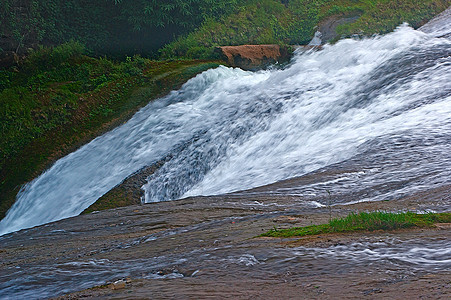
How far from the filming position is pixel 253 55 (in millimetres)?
18594

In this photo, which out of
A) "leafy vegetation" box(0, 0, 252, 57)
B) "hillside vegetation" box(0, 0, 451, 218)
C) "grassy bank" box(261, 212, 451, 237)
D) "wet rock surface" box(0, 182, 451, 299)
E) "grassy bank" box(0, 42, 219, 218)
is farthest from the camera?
"leafy vegetation" box(0, 0, 252, 57)

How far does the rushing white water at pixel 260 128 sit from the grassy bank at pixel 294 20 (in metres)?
7.05

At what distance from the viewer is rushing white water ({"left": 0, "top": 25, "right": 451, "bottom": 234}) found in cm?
921

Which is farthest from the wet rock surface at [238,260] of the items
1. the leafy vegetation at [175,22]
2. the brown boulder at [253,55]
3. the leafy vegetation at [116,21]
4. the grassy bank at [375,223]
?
the leafy vegetation at [116,21]

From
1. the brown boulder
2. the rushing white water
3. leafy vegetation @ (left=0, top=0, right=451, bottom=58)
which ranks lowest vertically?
the rushing white water

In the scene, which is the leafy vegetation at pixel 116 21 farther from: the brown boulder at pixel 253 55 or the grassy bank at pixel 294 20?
the brown boulder at pixel 253 55

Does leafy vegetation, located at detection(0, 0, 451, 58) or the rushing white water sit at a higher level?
leafy vegetation, located at detection(0, 0, 451, 58)

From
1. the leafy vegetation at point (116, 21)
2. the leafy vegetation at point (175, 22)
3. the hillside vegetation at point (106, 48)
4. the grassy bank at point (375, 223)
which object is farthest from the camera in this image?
the leafy vegetation at point (116, 21)

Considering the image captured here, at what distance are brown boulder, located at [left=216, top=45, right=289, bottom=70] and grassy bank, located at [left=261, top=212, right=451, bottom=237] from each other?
14.0 meters

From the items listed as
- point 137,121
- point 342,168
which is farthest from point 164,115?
point 342,168

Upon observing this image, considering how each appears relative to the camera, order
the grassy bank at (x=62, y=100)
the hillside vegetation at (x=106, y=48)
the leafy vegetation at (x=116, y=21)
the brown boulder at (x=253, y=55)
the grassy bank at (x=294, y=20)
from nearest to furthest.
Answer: the grassy bank at (x=62, y=100) < the hillside vegetation at (x=106, y=48) < the brown boulder at (x=253, y=55) < the leafy vegetation at (x=116, y=21) < the grassy bank at (x=294, y=20)

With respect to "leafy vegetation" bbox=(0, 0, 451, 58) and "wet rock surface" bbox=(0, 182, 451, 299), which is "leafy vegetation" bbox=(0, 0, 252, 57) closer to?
"leafy vegetation" bbox=(0, 0, 451, 58)

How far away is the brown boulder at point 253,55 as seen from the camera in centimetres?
1811

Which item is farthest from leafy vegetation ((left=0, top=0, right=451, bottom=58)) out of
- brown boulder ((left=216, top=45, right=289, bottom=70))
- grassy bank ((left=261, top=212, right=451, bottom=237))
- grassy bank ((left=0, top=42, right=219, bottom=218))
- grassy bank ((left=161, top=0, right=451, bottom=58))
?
grassy bank ((left=261, top=212, right=451, bottom=237))
